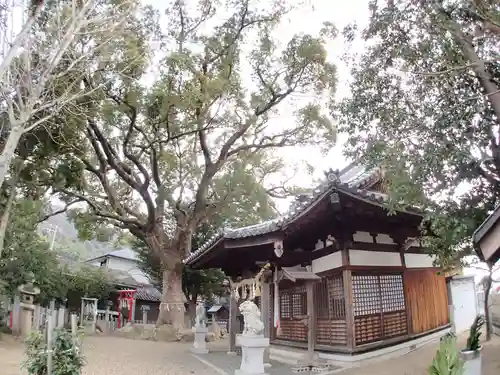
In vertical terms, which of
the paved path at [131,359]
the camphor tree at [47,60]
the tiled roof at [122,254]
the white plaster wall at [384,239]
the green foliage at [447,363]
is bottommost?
the paved path at [131,359]

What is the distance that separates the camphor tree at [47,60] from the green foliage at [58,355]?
145 inches

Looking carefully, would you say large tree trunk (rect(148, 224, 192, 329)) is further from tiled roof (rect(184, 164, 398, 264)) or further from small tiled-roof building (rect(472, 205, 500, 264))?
small tiled-roof building (rect(472, 205, 500, 264))

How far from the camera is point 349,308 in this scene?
8.88m

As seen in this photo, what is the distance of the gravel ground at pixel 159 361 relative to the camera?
8.00m

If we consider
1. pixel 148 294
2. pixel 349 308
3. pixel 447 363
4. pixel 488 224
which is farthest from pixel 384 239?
pixel 148 294

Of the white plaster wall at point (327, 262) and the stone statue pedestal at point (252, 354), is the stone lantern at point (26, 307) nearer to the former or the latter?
the stone statue pedestal at point (252, 354)

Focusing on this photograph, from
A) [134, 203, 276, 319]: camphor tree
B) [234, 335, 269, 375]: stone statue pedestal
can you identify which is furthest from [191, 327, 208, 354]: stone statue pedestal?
[134, 203, 276, 319]: camphor tree

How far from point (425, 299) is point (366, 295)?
2528 mm

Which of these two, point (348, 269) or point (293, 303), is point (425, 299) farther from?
point (293, 303)

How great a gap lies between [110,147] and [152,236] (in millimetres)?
4163

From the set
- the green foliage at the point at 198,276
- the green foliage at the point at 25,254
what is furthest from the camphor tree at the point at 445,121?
the green foliage at the point at 198,276

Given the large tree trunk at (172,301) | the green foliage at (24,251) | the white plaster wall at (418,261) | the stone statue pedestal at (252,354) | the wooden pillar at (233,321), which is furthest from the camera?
the large tree trunk at (172,301)

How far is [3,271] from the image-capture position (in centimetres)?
1655

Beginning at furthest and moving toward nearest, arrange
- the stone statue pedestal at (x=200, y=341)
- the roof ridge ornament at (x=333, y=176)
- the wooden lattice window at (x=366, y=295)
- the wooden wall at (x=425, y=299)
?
the stone statue pedestal at (x=200, y=341)
the wooden wall at (x=425, y=299)
the wooden lattice window at (x=366, y=295)
the roof ridge ornament at (x=333, y=176)
